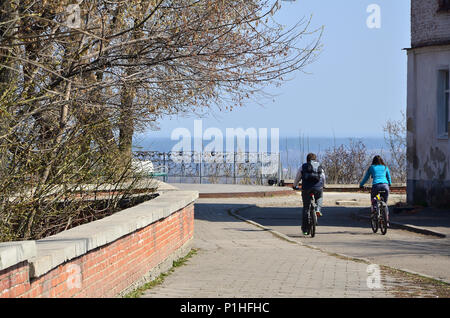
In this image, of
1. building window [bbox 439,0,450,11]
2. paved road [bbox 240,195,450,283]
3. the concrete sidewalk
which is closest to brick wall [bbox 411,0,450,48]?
building window [bbox 439,0,450,11]

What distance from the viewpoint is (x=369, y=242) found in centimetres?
1619

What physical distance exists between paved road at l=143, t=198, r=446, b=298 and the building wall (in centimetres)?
875

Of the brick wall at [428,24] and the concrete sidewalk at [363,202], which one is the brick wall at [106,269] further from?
the brick wall at [428,24]

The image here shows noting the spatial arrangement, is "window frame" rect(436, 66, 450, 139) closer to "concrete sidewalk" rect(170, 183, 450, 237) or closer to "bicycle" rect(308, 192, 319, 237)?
"concrete sidewalk" rect(170, 183, 450, 237)

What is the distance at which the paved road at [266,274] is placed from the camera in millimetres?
8961

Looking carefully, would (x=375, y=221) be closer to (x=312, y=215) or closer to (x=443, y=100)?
(x=312, y=215)

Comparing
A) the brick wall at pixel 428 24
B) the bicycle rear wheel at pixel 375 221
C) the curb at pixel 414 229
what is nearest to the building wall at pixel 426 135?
the brick wall at pixel 428 24

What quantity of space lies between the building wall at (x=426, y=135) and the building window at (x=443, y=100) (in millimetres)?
119

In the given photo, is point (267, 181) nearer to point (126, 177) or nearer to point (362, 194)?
point (362, 194)

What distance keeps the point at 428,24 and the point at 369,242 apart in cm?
988

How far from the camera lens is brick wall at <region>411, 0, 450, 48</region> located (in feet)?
76.2

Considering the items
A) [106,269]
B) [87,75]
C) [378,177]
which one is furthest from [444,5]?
[106,269]

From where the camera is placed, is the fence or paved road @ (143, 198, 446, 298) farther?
the fence
